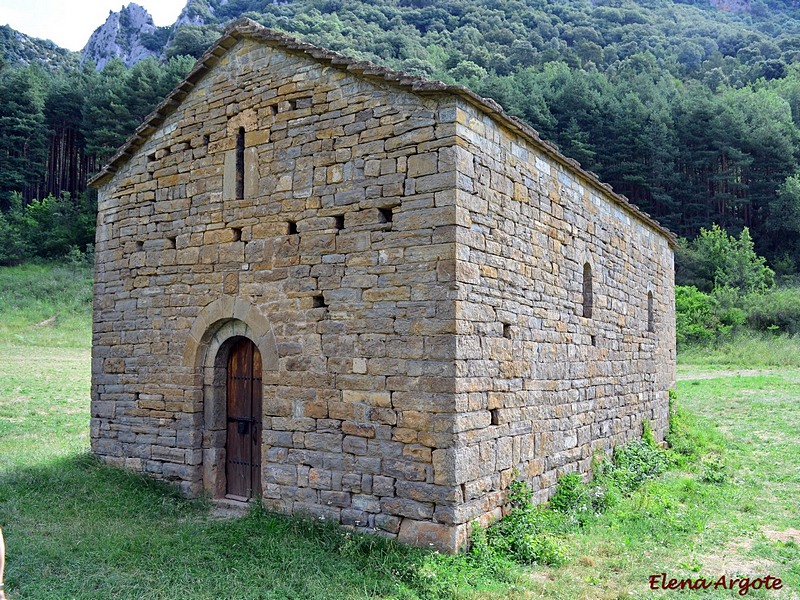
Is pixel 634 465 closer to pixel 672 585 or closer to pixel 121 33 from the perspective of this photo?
pixel 672 585

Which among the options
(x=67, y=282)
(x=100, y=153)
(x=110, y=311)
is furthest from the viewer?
(x=100, y=153)

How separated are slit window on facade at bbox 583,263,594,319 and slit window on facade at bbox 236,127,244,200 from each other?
17.1 feet

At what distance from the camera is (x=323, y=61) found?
7770 mm

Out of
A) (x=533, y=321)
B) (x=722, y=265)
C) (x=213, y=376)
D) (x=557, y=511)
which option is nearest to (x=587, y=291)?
(x=533, y=321)

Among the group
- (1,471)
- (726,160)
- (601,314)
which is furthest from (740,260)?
(1,471)

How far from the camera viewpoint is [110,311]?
32.2ft

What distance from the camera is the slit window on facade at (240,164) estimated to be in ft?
28.1

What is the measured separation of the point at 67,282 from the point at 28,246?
6412mm

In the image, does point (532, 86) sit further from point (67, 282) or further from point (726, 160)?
point (67, 282)

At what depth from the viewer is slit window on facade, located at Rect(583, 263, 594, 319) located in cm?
995

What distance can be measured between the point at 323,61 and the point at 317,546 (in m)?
5.54

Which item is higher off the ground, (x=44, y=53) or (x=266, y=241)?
(x=44, y=53)

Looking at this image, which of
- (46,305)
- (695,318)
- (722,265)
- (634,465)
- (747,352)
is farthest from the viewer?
(722,265)

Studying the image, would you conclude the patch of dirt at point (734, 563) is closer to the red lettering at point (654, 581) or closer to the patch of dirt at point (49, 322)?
the red lettering at point (654, 581)
